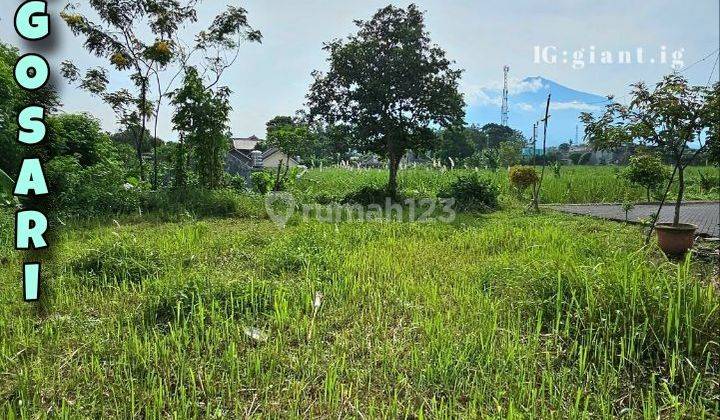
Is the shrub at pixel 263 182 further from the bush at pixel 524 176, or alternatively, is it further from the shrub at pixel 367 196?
the bush at pixel 524 176

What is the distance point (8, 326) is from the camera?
3104 mm

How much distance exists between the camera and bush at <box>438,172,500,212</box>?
35.5ft

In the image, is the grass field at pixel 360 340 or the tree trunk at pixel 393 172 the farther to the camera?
the tree trunk at pixel 393 172

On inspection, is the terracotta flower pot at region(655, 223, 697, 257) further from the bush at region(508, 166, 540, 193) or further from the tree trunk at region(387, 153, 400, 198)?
the tree trunk at region(387, 153, 400, 198)

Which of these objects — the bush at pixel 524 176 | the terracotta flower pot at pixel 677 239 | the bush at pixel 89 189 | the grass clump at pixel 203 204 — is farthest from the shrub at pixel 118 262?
the bush at pixel 524 176

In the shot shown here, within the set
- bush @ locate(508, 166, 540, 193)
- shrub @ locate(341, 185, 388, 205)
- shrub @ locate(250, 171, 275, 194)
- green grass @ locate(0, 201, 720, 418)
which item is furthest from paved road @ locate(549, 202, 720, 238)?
shrub @ locate(250, 171, 275, 194)

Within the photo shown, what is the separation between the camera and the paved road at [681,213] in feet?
26.1

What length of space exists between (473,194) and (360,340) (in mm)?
8755

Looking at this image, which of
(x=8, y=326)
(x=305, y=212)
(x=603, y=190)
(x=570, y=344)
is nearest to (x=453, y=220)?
(x=305, y=212)

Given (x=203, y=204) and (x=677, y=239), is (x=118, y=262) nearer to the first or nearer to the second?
(x=203, y=204)

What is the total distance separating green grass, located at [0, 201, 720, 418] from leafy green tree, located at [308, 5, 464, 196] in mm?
7404

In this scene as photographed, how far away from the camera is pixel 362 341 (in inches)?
116

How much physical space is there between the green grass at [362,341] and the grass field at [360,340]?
1 cm

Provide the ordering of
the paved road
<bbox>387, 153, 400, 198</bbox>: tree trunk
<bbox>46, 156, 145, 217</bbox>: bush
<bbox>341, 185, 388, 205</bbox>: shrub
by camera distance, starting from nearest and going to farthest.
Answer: <bbox>46, 156, 145, 217</bbox>: bush, the paved road, <bbox>341, 185, 388, 205</bbox>: shrub, <bbox>387, 153, 400, 198</bbox>: tree trunk
